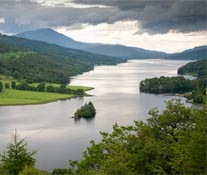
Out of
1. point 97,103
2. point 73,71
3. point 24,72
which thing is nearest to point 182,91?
point 97,103

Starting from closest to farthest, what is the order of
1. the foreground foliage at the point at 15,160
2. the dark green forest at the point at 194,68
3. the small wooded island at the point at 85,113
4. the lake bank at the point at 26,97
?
the foreground foliage at the point at 15,160, the small wooded island at the point at 85,113, the lake bank at the point at 26,97, the dark green forest at the point at 194,68

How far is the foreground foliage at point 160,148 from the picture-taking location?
13703mm

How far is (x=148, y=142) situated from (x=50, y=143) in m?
23.5

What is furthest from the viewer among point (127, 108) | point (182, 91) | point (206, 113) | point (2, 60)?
point (2, 60)

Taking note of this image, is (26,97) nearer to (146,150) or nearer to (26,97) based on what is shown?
(26,97)

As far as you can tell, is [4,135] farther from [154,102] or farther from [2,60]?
[2,60]

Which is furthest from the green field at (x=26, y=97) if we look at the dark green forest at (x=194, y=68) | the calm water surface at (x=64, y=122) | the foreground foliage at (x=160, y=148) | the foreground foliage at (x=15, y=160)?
the dark green forest at (x=194, y=68)

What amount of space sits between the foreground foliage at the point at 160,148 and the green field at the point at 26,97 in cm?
5427

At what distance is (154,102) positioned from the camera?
69.1 meters

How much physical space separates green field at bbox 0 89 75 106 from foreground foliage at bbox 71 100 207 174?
54.3 meters

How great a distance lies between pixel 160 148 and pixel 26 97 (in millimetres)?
62934

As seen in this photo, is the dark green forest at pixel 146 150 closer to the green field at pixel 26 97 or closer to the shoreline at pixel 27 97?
the shoreline at pixel 27 97

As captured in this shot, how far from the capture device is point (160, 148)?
17.2 metres

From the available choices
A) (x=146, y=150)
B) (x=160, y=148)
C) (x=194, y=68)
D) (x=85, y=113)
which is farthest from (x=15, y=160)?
(x=194, y=68)
